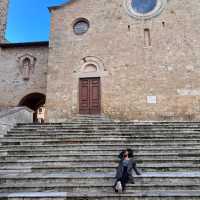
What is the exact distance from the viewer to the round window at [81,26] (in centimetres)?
1448

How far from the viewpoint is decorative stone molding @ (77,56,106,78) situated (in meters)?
13.6

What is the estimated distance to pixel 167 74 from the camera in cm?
1302

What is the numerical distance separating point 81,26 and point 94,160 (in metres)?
10.3

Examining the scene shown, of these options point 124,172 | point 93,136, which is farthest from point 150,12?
point 124,172

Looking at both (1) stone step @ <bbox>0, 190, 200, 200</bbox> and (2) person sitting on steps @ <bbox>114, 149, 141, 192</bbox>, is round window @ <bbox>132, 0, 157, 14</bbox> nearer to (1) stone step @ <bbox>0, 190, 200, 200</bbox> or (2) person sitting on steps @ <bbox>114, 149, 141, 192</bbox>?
(2) person sitting on steps @ <bbox>114, 149, 141, 192</bbox>

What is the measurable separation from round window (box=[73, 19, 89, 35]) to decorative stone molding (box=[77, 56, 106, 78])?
5.90 ft

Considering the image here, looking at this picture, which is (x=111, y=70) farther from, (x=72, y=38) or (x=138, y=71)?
(x=72, y=38)

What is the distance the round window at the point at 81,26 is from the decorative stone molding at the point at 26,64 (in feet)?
11.1

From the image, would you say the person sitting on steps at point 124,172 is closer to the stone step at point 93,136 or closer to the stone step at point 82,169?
the stone step at point 82,169

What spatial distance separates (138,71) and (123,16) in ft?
11.4

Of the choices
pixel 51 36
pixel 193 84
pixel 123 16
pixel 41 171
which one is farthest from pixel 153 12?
pixel 41 171

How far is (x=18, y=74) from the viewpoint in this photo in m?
15.5

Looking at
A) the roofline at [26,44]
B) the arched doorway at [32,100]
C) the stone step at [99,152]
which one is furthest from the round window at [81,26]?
the stone step at [99,152]

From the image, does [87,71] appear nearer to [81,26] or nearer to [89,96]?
[89,96]
